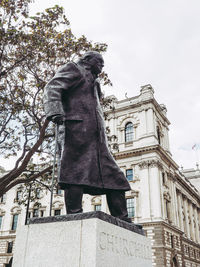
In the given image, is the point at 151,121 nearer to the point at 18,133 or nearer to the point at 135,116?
the point at 135,116

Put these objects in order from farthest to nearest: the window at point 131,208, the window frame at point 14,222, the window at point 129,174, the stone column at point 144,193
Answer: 1. the window frame at point 14,222
2. the window at point 129,174
3. the window at point 131,208
4. the stone column at point 144,193

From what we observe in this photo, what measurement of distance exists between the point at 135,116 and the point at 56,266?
1205 inches

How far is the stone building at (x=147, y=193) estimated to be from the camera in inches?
1054

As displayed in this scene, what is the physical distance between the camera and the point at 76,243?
2.52 meters

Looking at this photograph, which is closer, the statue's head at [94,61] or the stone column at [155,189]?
the statue's head at [94,61]

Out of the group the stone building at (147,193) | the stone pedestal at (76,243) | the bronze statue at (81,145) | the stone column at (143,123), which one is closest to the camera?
the stone pedestal at (76,243)

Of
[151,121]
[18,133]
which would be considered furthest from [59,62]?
[151,121]

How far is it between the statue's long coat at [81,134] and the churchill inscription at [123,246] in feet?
2.06

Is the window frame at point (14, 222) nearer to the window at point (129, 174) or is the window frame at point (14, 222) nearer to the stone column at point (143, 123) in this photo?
the window at point (129, 174)

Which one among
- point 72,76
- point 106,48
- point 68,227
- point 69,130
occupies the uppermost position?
point 106,48

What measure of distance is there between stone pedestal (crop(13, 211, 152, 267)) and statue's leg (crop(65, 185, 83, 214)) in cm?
23

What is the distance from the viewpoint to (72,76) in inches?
140

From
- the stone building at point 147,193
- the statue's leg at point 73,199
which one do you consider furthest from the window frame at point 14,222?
the statue's leg at point 73,199

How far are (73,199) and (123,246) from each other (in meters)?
0.71
